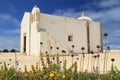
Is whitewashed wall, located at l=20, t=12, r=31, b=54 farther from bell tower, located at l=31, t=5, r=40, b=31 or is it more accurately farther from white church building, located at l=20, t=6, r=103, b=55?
bell tower, located at l=31, t=5, r=40, b=31

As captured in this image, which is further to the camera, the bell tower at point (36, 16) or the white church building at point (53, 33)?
the bell tower at point (36, 16)

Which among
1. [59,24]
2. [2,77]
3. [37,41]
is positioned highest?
[59,24]

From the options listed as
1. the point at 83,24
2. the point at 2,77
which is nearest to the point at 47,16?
the point at 83,24

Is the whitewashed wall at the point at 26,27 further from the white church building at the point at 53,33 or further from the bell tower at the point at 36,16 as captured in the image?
the bell tower at the point at 36,16

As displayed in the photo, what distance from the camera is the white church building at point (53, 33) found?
2295 cm

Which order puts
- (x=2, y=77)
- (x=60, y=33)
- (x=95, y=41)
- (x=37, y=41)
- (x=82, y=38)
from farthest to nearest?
1. (x=95, y=41)
2. (x=82, y=38)
3. (x=60, y=33)
4. (x=37, y=41)
5. (x=2, y=77)

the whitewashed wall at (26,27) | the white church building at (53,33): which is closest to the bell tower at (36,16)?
the white church building at (53,33)

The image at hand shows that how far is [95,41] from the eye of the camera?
92.7 feet

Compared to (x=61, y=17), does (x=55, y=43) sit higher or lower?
lower

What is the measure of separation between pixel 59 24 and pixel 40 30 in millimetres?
2426

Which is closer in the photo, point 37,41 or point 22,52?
Answer: point 37,41

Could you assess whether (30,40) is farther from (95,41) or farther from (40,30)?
(95,41)

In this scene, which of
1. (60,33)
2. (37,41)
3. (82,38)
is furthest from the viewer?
(82,38)

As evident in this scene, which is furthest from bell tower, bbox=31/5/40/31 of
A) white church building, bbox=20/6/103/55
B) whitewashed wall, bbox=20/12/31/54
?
whitewashed wall, bbox=20/12/31/54
